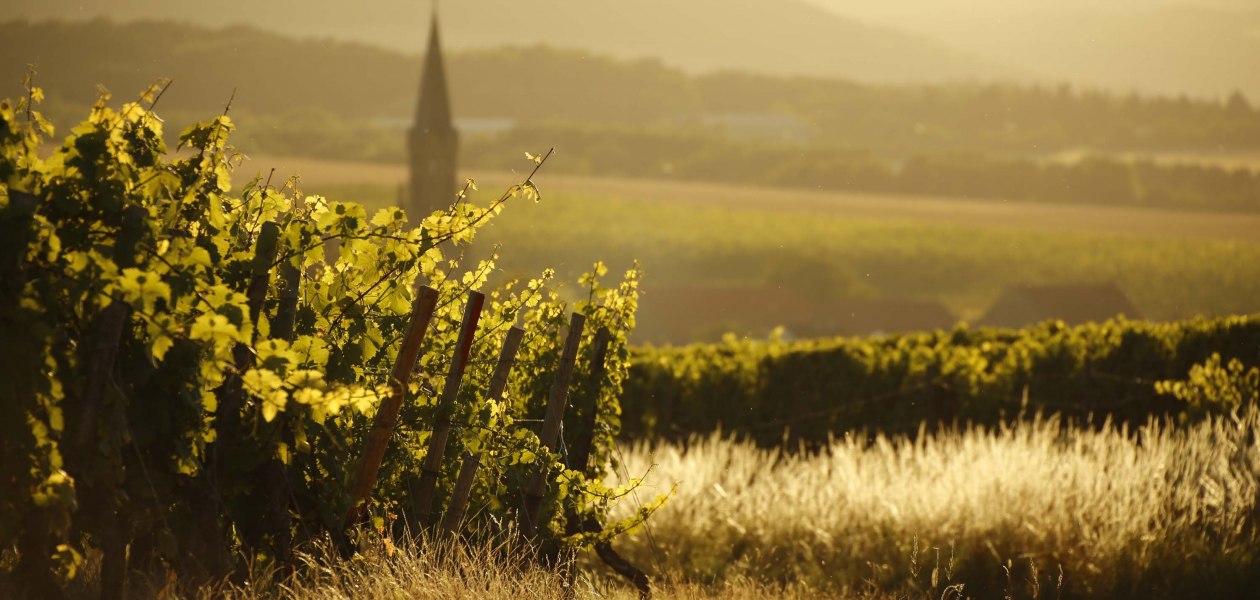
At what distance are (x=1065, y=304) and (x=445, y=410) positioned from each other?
76.6 metres

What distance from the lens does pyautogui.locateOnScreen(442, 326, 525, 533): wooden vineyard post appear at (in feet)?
18.1

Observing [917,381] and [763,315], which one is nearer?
[917,381]

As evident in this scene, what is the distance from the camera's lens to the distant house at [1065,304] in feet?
249

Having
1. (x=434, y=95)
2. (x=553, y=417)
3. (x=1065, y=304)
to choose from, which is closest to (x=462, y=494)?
(x=553, y=417)

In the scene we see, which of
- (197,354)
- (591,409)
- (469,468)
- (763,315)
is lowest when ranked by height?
(763,315)

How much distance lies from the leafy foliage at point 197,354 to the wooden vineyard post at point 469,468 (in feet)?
0.25

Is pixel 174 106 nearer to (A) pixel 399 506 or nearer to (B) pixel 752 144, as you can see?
(B) pixel 752 144

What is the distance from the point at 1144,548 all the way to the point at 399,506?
207 inches

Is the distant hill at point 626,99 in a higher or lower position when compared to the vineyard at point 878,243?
higher

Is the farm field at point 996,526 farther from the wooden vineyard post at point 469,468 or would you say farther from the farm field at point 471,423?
the wooden vineyard post at point 469,468

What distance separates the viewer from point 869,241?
461ft

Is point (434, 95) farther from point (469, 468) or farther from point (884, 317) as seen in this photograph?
point (469, 468)

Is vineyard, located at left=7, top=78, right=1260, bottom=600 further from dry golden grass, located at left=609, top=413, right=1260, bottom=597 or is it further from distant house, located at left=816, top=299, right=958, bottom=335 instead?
distant house, located at left=816, top=299, right=958, bottom=335

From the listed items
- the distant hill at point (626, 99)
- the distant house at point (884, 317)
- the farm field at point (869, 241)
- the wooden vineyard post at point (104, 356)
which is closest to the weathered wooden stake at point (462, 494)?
the wooden vineyard post at point (104, 356)
